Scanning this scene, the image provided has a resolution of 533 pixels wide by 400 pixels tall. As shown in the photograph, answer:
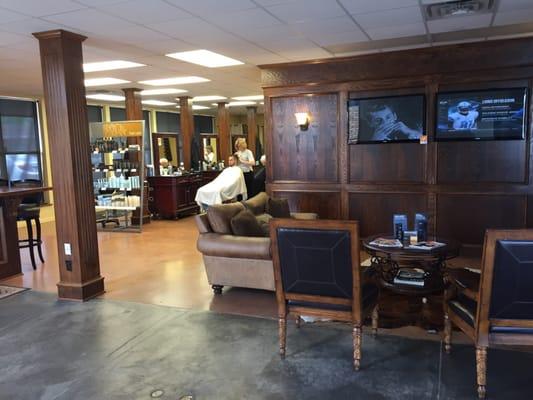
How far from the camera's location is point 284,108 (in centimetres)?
617

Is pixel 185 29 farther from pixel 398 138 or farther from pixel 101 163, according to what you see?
pixel 101 163

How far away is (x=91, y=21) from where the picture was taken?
375cm

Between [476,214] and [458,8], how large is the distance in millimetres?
2625

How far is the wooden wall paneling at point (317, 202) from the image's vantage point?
19.7ft

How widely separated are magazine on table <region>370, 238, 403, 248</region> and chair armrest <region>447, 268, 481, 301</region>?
0.60 m

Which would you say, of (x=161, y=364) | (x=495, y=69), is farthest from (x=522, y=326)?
(x=495, y=69)

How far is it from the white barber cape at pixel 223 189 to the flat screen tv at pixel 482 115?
2.93 metres

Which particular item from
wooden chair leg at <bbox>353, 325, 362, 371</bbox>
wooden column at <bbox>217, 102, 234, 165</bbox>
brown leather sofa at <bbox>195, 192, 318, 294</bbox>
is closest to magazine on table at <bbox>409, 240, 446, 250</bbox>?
wooden chair leg at <bbox>353, 325, 362, 371</bbox>

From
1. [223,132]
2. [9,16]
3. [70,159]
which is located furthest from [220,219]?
[223,132]

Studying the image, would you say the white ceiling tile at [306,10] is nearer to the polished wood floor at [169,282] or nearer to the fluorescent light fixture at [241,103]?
the polished wood floor at [169,282]

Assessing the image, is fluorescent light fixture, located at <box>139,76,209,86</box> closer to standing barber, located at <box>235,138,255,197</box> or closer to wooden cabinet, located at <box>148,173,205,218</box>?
standing barber, located at <box>235,138,255,197</box>

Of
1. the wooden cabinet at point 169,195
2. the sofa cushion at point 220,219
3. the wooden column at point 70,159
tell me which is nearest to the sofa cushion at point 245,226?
the sofa cushion at point 220,219

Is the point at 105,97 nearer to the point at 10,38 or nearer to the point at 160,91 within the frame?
the point at 160,91

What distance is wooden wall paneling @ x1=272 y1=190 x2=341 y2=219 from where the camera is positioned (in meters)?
6.02
